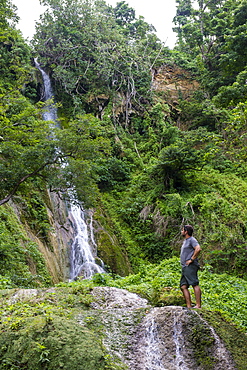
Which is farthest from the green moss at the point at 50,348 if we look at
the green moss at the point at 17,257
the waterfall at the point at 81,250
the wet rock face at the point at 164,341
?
the waterfall at the point at 81,250

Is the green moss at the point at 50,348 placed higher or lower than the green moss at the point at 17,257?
lower

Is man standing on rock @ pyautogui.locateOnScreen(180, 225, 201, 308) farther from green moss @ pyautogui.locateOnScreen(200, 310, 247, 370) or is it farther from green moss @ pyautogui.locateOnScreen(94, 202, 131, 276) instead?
green moss @ pyautogui.locateOnScreen(94, 202, 131, 276)

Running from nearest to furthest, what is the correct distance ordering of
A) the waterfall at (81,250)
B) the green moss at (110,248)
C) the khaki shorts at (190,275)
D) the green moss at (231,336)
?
1. the green moss at (231,336)
2. the khaki shorts at (190,275)
3. the waterfall at (81,250)
4. the green moss at (110,248)

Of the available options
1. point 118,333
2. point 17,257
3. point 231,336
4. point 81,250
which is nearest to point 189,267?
point 231,336

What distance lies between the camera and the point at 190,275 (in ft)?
16.4

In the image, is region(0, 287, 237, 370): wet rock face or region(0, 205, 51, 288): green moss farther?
region(0, 205, 51, 288): green moss

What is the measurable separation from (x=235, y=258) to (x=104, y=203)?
735 cm

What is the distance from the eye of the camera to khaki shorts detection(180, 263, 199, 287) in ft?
16.2

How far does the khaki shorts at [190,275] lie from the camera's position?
494 cm

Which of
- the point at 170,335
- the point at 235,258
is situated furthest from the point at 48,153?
the point at 235,258

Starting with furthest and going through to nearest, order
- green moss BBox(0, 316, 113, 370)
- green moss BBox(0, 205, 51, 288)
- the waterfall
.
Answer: the waterfall → green moss BBox(0, 205, 51, 288) → green moss BBox(0, 316, 113, 370)

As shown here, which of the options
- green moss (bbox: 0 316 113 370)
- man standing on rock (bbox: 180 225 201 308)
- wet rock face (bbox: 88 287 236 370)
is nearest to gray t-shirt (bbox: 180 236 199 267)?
man standing on rock (bbox: 180 225 201 308)

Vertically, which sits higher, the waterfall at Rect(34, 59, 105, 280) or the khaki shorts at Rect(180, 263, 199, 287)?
the waterfall at Rect(34, 59, 105, 280)

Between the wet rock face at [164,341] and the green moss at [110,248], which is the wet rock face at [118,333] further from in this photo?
the green moss at [110,248]
